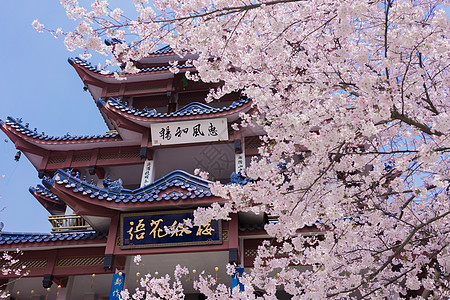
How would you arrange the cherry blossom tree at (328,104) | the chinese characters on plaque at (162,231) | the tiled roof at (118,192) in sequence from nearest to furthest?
the cherry blossom tree at (328,104)
the tiled roof at (118,192)
the chinese characters on plaque at (162,231)

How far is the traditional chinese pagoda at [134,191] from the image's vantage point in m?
9.63

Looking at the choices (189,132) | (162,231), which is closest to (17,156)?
(189,132)

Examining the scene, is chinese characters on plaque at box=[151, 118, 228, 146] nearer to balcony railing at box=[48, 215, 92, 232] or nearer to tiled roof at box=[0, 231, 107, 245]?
balcony railing at box=[48, 215, 92, 232]

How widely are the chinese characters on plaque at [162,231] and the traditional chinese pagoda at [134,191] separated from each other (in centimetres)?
2

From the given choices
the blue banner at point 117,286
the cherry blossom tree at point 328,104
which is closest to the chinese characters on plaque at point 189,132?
the blue banner at point 117,286

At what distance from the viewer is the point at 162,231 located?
9.75 metres

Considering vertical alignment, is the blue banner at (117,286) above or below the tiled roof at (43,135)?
below

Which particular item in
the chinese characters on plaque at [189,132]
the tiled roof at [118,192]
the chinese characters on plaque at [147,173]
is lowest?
the tiled roof at [118,192]

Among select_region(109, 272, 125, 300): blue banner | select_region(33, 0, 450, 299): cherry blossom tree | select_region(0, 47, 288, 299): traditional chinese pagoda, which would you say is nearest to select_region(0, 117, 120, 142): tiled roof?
select_region(0, 47, 288, 299): traditional chinese pagoda

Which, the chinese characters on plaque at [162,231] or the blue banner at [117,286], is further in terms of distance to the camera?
the chinese characters on plaque at [162,231]

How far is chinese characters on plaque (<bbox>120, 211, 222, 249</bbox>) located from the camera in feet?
31.4

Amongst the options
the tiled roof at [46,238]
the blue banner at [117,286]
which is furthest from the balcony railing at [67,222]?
the blue banner at [117,286]

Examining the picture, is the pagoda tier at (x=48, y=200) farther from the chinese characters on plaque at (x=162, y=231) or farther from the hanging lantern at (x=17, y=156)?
the chinese characters on plaque at (x=162, y=231)

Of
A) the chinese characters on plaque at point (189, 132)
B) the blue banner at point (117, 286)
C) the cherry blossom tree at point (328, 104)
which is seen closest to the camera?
the cherry blossom tree at point (328, 104)
